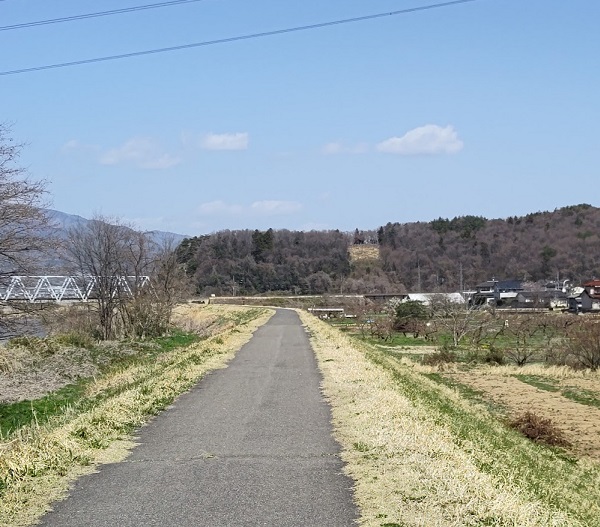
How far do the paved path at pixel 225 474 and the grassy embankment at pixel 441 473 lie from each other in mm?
342

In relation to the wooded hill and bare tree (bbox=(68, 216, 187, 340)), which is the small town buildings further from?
bare tree (bbox=(68, 216, 187, 340))

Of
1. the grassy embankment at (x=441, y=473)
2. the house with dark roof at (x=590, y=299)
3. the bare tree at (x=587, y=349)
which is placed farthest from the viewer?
the house with dark roof at (x=590, y=299)

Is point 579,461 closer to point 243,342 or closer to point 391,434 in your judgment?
point 391,434

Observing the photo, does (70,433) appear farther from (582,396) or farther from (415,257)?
(415,257)

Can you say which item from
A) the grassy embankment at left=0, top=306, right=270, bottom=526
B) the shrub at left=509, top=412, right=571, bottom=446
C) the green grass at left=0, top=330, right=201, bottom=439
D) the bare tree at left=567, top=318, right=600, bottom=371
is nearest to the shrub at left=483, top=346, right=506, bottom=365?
the bare tree at left=567, top=318, right=600, bottom=371

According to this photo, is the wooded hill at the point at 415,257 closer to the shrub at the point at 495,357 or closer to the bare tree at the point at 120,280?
the bare tree at the point at 120,280

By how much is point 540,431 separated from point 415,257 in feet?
505

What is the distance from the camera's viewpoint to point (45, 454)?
8.48 metres

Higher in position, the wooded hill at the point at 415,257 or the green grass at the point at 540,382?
the wooded hill at the point at 415,257

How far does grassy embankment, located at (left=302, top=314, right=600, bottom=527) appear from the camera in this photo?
6281mm

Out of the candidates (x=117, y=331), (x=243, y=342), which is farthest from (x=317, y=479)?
(x=117, y=331)

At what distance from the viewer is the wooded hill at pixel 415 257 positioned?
148 metres

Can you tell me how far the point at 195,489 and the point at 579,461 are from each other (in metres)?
10.0

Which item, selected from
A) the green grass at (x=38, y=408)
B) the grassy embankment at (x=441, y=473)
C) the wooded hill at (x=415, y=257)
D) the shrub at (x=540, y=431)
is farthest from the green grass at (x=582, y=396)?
the wooded hill at (x=415, y=257)
